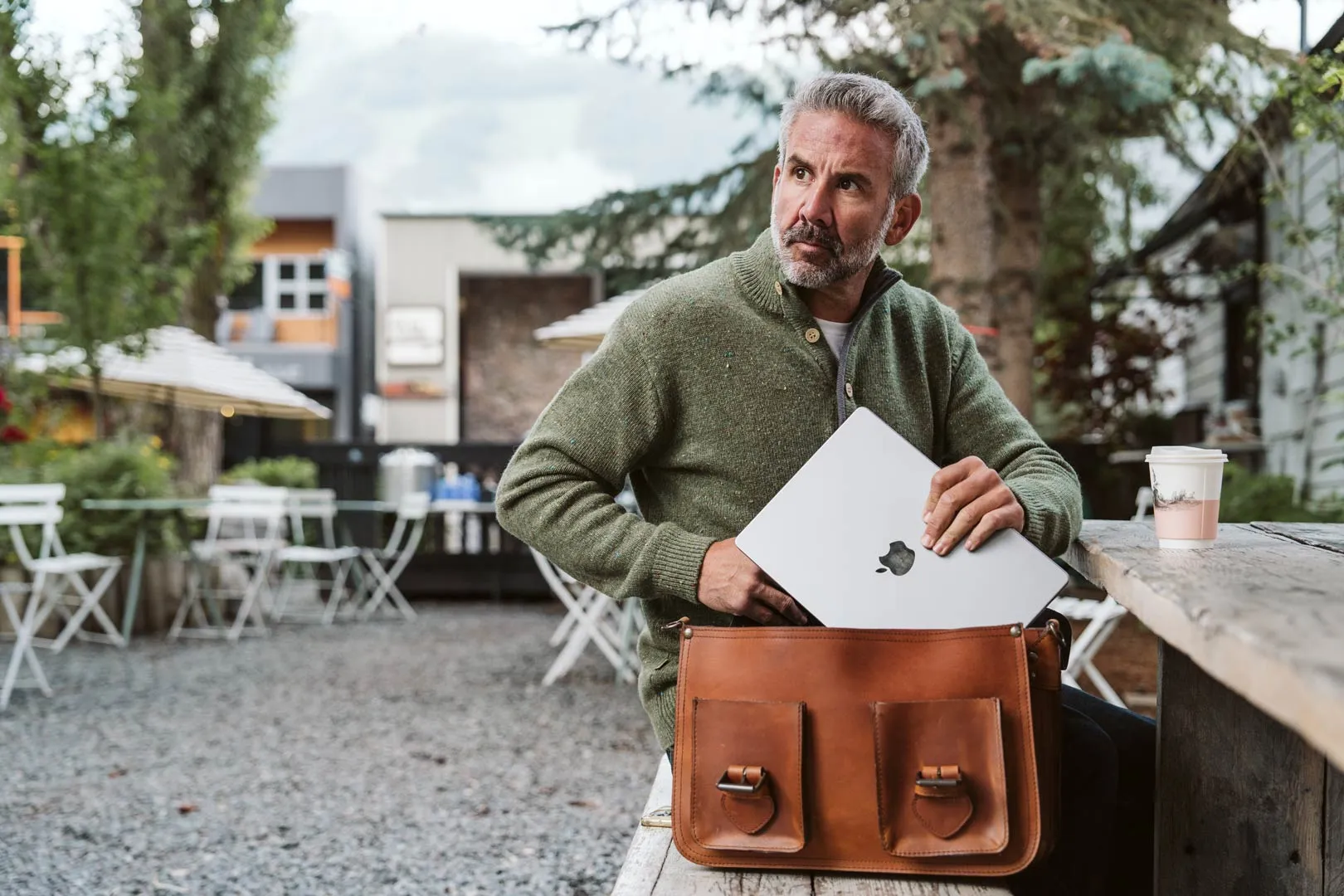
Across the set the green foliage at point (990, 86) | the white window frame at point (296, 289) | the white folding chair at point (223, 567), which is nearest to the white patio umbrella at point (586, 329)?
the green foliage at point (990, 86)

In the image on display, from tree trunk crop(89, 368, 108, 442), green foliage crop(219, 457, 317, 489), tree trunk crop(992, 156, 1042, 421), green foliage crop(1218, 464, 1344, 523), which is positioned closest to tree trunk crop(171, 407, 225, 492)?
green foliage crop(219, 457, 317, 489)

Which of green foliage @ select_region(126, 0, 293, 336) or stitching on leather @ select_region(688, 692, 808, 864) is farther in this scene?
green foliage @ select_region(126, 0, 293, 336)

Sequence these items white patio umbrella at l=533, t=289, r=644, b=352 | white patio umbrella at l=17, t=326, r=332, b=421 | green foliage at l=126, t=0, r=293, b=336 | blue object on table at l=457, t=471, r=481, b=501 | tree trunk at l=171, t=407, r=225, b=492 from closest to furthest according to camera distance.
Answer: white patio umbrella at l=533, t=289, r=644, b=352
white patio umbrella at l=17, t=326, r=332, b=421
blue object on table at l=457, t=471, r=481, b=501
green foliage at l=126, t=0, r=293, b=336
tree trunk at l=171, t=407, r=225, b=492

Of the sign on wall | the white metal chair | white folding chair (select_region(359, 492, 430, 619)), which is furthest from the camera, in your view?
the sign on wall

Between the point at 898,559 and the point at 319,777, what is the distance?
3.37 m

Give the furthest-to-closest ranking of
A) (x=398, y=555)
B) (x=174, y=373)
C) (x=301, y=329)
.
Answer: (x=301, y=329) < (x=398, y=555) < (x=174, y=373)

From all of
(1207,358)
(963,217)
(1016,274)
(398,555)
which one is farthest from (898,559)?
(1207,358)

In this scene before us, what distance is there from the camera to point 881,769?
1.42m

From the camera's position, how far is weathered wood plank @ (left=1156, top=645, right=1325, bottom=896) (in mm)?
1773

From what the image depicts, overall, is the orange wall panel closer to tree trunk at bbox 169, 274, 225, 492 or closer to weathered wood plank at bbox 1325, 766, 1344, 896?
tree trunk at bbox 169, 274, 225, 492

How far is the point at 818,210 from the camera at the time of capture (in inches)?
75.0

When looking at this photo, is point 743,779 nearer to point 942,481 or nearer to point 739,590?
point 739,590

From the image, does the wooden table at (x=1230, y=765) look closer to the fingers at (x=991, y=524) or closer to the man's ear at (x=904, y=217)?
the fingers at (x=991, y=524)

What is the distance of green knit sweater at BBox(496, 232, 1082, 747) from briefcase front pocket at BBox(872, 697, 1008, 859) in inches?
15.2
